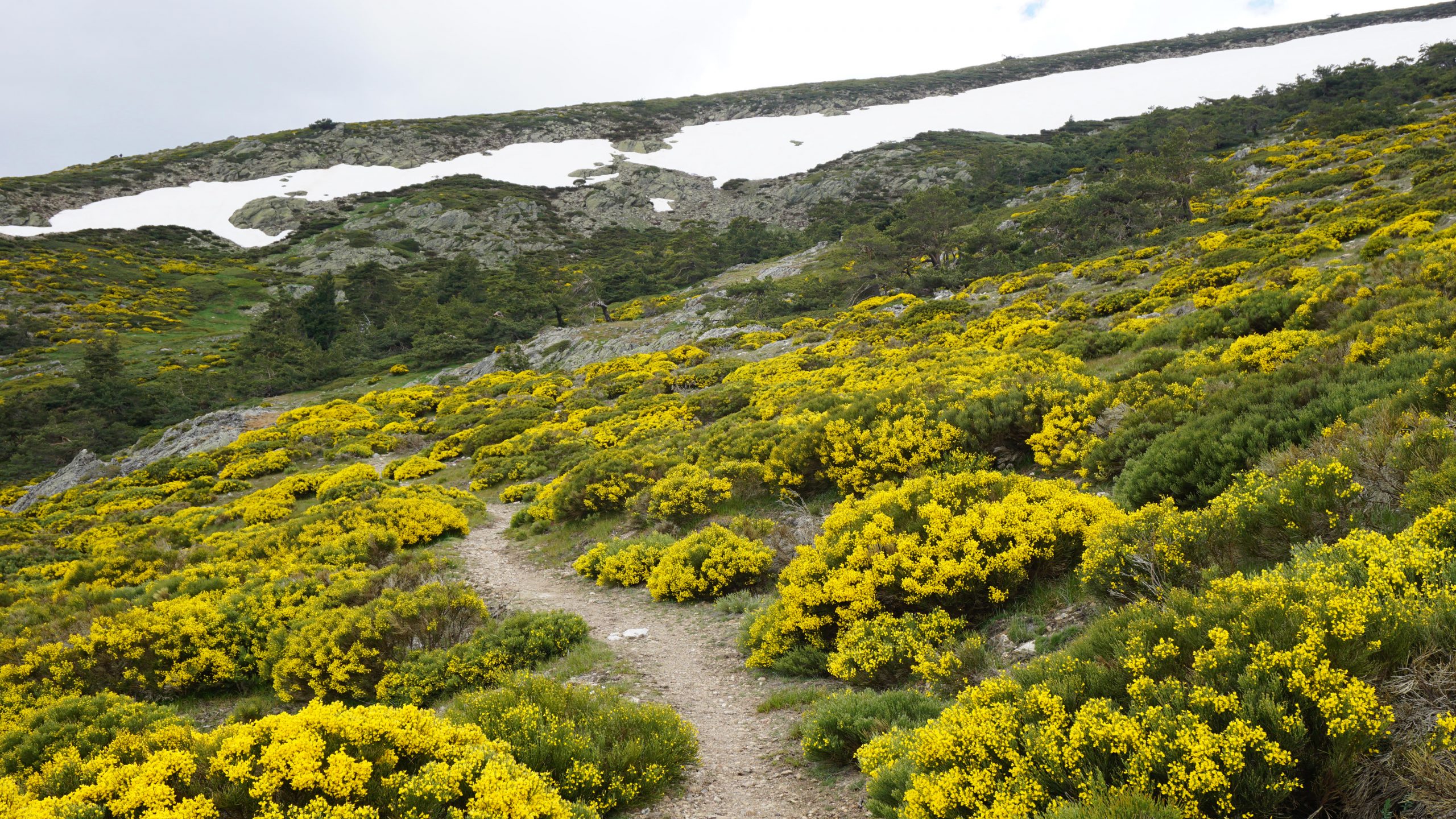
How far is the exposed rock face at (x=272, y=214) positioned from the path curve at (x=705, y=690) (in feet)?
353

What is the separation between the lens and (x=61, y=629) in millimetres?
9750

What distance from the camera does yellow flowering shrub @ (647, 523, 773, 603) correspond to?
9617mm

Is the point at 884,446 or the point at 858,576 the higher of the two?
the point at 884,446

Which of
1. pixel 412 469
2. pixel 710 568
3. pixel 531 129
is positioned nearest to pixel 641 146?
pixel 531 129

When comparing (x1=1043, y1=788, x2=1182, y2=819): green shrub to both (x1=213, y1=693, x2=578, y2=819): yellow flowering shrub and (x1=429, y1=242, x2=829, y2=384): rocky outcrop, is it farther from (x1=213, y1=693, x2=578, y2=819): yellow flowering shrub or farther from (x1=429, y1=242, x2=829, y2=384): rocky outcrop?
(x1=429, y1=242, x2=829, y2=384): rocky outcrop

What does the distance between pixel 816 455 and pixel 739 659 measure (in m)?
5.65

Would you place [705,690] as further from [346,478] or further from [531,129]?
[531,129]

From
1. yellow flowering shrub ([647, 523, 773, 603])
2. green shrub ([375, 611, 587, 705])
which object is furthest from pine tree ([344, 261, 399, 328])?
green shrub ([375, 611, 587, 705])

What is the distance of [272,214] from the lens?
95.1 meters

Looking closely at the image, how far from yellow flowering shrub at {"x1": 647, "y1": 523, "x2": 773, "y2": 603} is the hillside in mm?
67

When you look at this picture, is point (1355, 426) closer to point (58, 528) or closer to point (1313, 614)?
point (1313, 614)

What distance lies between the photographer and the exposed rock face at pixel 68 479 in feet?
90.9

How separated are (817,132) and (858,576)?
400 feet

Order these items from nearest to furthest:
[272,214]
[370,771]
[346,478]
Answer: [370,771]
[346,478]
[272,214]
